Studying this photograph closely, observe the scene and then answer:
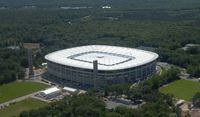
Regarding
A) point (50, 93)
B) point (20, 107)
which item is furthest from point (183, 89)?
point (20, 107)

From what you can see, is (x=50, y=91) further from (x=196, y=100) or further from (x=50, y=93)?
(x=196, y=100)

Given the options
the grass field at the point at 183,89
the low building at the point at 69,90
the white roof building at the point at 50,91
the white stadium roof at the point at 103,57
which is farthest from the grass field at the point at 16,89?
the grass field at the point at 183,89

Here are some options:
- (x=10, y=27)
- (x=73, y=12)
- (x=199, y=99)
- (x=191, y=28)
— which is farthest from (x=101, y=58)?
(x=73, y=12)

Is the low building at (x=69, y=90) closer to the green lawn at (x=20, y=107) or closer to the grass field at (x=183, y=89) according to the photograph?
the green lawn at (x=20, y=107)

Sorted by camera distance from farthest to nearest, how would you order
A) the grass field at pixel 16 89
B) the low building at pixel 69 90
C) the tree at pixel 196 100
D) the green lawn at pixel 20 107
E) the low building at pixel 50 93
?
the low building at pixel 69 90 < the grass field at pixel 16 89 < the low building at pixel 50 93 < the green lawn at pixel 20 107 < the tree at pixel 196 100

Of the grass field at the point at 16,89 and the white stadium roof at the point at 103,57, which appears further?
the white stadium roof at the point at 103,57

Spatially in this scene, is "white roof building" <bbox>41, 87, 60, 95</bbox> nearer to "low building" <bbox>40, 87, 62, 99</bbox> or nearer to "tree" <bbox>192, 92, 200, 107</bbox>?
"low building" <bbox>40, 87, 62, 99</bbox>

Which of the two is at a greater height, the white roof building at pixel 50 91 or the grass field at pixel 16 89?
the white roof building at pixel 50 91
